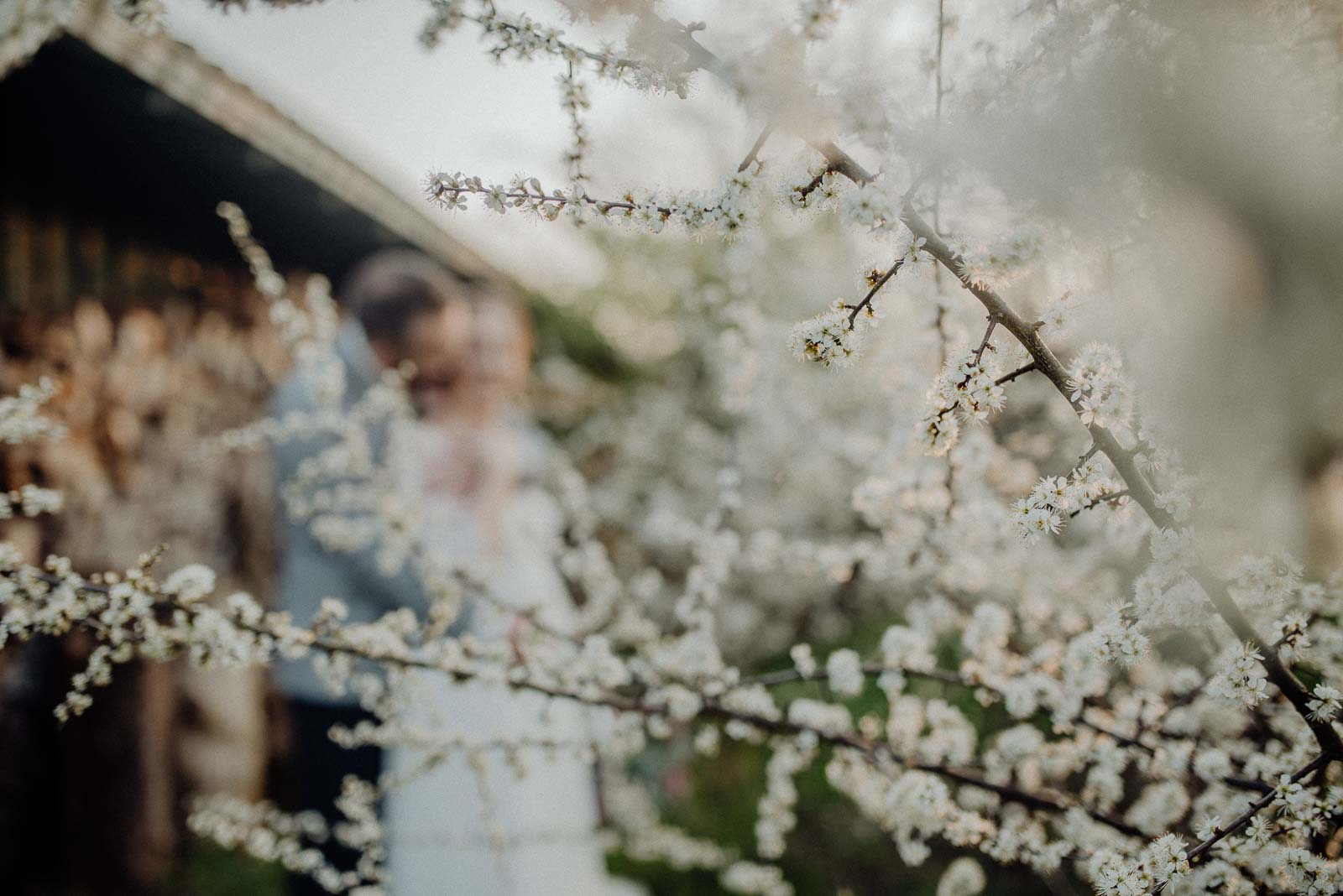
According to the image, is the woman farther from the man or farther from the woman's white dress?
the man

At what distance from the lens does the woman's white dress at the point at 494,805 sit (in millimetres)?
2715

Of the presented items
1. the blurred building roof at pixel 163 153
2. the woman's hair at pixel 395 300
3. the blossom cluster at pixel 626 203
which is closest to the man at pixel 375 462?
the woman's hair at pixel 395 300

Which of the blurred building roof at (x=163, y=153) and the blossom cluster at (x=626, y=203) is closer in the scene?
the blossom cluster at (x=626, y=203)

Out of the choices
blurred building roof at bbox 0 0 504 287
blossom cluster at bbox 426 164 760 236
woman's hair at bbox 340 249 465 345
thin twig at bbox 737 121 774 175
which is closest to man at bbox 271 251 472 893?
woman's hair at bbox 340 249 465 345

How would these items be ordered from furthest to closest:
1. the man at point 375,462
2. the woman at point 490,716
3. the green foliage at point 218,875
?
the green foliage at point 218,875 → the man at point 375,462 → the woman at point 490,716

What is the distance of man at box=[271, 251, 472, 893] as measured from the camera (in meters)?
3.05

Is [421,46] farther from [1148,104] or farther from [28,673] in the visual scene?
[28,673]

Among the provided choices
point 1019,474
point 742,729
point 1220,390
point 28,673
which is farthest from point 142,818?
point 1220,390

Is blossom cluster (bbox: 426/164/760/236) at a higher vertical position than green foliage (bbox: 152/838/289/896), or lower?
higher

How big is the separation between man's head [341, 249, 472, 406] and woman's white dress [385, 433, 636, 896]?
14.9 inches

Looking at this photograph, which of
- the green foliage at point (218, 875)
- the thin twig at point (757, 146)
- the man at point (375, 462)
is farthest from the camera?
the green foliage at point (218, 875)

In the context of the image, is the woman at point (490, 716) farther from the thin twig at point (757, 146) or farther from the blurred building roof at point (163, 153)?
the thin twig at point (757, 146)

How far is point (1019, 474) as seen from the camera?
2.14 metres

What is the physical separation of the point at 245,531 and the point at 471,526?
1.56 metres
